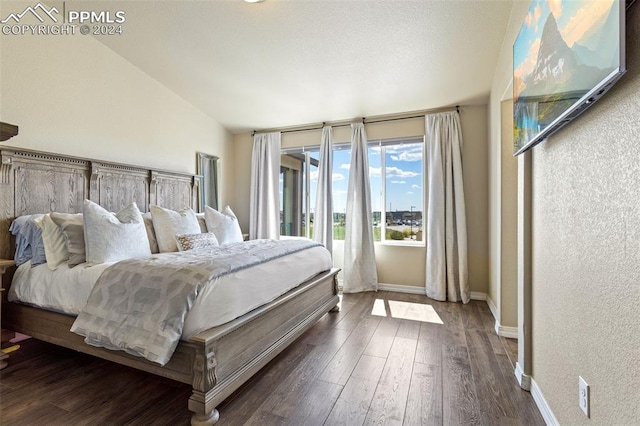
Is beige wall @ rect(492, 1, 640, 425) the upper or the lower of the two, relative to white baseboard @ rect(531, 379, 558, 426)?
upper

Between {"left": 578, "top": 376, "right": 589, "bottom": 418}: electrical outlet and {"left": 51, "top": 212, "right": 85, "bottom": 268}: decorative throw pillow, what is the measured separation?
2978mm

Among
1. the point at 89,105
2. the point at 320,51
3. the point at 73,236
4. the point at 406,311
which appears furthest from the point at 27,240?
the point at 406,311

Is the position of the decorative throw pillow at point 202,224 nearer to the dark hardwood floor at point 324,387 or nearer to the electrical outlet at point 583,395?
the dark hardwood floor at point 324,387

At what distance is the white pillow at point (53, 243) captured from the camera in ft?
7.22

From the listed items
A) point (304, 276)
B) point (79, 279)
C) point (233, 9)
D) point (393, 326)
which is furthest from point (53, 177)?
point (393, 326)

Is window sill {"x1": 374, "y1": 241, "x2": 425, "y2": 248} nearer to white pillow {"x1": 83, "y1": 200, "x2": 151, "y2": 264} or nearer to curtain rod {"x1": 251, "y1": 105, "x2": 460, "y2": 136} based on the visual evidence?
curtain rod {"x1": 251, "y1": 105, "x2": 460, "y2": 136}

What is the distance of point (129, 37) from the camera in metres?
2.96

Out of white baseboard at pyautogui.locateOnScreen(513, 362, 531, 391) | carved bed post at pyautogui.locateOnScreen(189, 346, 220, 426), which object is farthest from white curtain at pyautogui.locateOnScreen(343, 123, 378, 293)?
carved bed post at pyautogui.locateOnScreen(189, 346, 220, 426)

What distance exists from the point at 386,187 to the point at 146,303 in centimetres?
338

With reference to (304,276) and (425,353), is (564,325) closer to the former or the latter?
(425,353)

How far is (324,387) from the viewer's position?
6.15 feet

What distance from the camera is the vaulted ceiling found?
94.4 inches

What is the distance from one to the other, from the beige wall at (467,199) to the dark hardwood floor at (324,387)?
1297mm

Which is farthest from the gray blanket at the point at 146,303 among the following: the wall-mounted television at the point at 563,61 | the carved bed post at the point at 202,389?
the wall-mounted television at the point at 563,61
